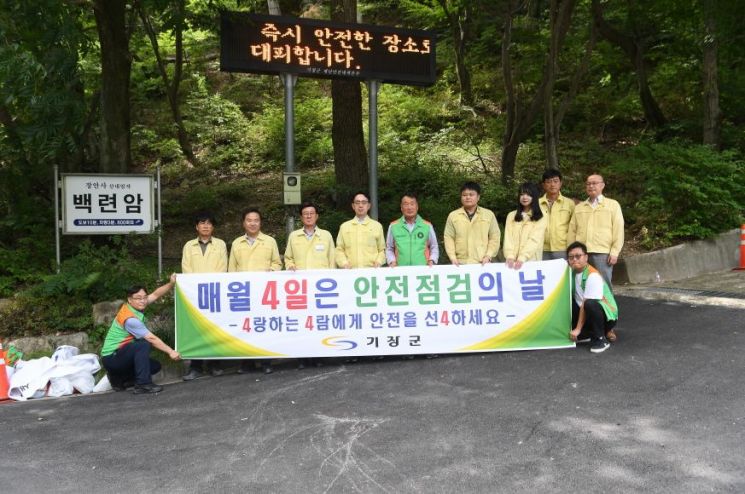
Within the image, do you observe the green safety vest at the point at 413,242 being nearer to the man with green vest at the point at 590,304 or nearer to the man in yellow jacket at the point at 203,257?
the man with green vest at the point at 590,304

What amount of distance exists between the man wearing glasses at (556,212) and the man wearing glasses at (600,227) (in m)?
0.17

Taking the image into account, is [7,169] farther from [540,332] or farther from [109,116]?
[540,332]

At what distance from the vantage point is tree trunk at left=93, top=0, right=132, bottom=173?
9.52 meters

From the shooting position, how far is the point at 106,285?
8359 millimetres

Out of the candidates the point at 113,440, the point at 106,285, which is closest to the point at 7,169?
the point at 106,285

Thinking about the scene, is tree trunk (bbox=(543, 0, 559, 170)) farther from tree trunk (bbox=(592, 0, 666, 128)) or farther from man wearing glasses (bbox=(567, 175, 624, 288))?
man wearing glasses (bbox=(567, 175, 624, 288))

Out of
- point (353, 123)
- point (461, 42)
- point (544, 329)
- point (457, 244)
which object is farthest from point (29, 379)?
point (461, 42)

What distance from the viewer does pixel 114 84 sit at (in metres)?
9.68

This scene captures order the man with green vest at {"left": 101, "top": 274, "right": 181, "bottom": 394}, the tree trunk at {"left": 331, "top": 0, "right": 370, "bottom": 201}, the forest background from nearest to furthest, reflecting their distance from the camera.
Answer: the man with green vest at {"left": 101, "top": 274, "right": 181, "bottom": 394}
the forest background
the tree trunk at {"left": 331, "top": 0, "right": 370, "bottom": 201}

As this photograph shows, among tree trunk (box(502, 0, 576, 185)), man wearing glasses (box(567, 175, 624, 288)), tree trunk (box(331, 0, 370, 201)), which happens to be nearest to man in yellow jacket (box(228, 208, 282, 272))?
man wearing glasses (box(567, 175, 624, 288))

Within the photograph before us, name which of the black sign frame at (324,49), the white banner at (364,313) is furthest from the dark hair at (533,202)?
the black sign frame at (324,49)

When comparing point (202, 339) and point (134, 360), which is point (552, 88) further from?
point (134, 360)

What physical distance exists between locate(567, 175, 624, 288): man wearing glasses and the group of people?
10 millimetres

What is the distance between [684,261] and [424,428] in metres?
8.23
